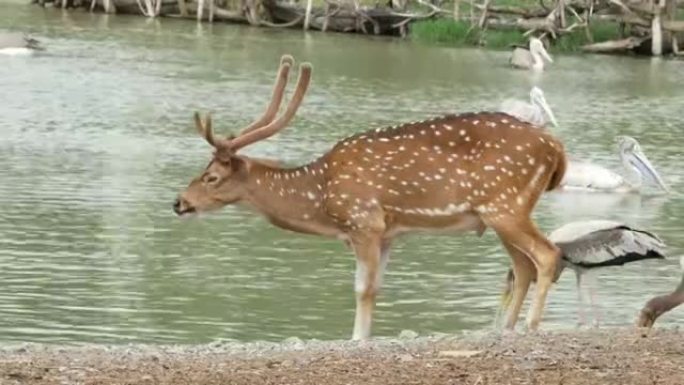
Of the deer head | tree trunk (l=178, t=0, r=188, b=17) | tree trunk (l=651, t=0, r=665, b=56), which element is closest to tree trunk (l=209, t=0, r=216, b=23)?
tree trunk (l=178, t=0, r=188, b=17)

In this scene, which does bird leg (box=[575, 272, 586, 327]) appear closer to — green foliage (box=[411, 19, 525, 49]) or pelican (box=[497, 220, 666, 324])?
pelican (box=[497, 220, 666, 324])

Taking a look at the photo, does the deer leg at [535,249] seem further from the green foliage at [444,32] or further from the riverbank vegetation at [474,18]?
the green foliage at [444,32]

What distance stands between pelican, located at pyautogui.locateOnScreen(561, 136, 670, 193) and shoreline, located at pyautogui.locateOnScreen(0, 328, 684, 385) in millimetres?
9952

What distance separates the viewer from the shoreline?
7539 mm

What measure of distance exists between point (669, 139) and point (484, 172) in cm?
1509

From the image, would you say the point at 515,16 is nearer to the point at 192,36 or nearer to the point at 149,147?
the point at 192,36

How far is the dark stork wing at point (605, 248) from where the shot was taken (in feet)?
36.9

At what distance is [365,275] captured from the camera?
33.5 ft

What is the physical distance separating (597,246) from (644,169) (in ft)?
28.6

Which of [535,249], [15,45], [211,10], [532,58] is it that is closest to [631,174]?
[535,249]

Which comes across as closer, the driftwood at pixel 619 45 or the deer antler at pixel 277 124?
the deer antler at pixel 277 124

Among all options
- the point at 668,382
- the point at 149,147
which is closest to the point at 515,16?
the point at 149,147

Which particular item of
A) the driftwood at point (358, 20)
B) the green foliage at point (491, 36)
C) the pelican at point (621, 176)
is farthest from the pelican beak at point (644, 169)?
the driftwood at point (358, 20)

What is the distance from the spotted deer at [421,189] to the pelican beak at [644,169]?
9415 millimetres
